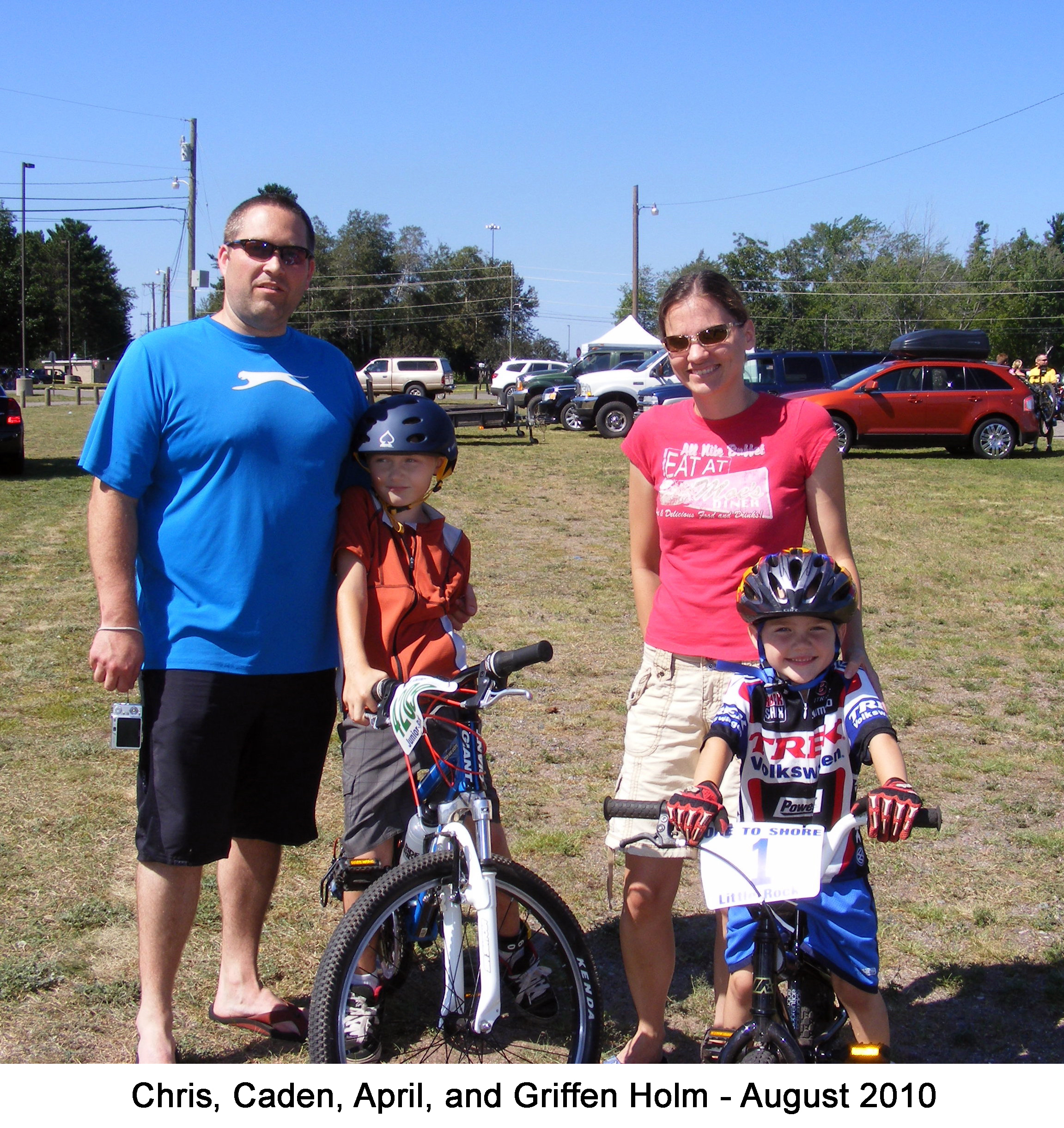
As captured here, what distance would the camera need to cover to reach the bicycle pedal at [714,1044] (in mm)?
2562

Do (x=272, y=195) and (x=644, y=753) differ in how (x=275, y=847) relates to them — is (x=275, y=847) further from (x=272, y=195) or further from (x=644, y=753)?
(x=272, y=195)

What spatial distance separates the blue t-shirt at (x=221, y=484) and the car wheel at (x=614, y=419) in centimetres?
2085

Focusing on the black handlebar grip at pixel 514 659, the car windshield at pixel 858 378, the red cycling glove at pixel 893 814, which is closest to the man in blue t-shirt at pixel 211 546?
the black handlebar grip at pixel 514 659

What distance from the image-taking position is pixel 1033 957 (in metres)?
3.76

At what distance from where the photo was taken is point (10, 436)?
1664 centimetres

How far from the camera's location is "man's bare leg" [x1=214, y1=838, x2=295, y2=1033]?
3240mm

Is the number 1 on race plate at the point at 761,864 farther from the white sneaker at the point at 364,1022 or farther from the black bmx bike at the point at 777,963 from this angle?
the white sneaker at the point at 364,1022

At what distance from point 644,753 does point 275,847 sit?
3.71 feet

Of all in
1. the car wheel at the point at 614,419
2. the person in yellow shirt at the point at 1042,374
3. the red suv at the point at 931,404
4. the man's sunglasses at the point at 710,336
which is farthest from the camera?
the person in yellow shirt at the point at 1042,374

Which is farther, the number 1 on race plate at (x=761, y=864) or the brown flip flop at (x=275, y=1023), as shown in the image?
the brown flip flop at (x=275, y=1023)

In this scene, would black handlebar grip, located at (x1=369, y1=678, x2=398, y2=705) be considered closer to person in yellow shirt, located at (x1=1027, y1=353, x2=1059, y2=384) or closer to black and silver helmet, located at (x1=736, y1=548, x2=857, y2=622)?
black and silver helmet, located at (x1=736, y1=548, x2=857, y2=622)

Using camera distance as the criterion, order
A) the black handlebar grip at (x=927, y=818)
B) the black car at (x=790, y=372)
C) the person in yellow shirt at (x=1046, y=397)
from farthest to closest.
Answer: the person in yellow shirt at (x=1046, y=397) → the black car at (x=790, y=372) → the black handlebar grip at (x=927, y=818)

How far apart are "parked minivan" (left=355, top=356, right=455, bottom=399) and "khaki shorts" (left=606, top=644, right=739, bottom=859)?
41.4m

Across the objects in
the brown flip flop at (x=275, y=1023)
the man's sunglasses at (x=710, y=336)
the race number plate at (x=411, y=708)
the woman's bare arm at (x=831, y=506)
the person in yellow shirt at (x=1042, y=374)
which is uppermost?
the person in yellow shirt at (x=1042, y=374)
